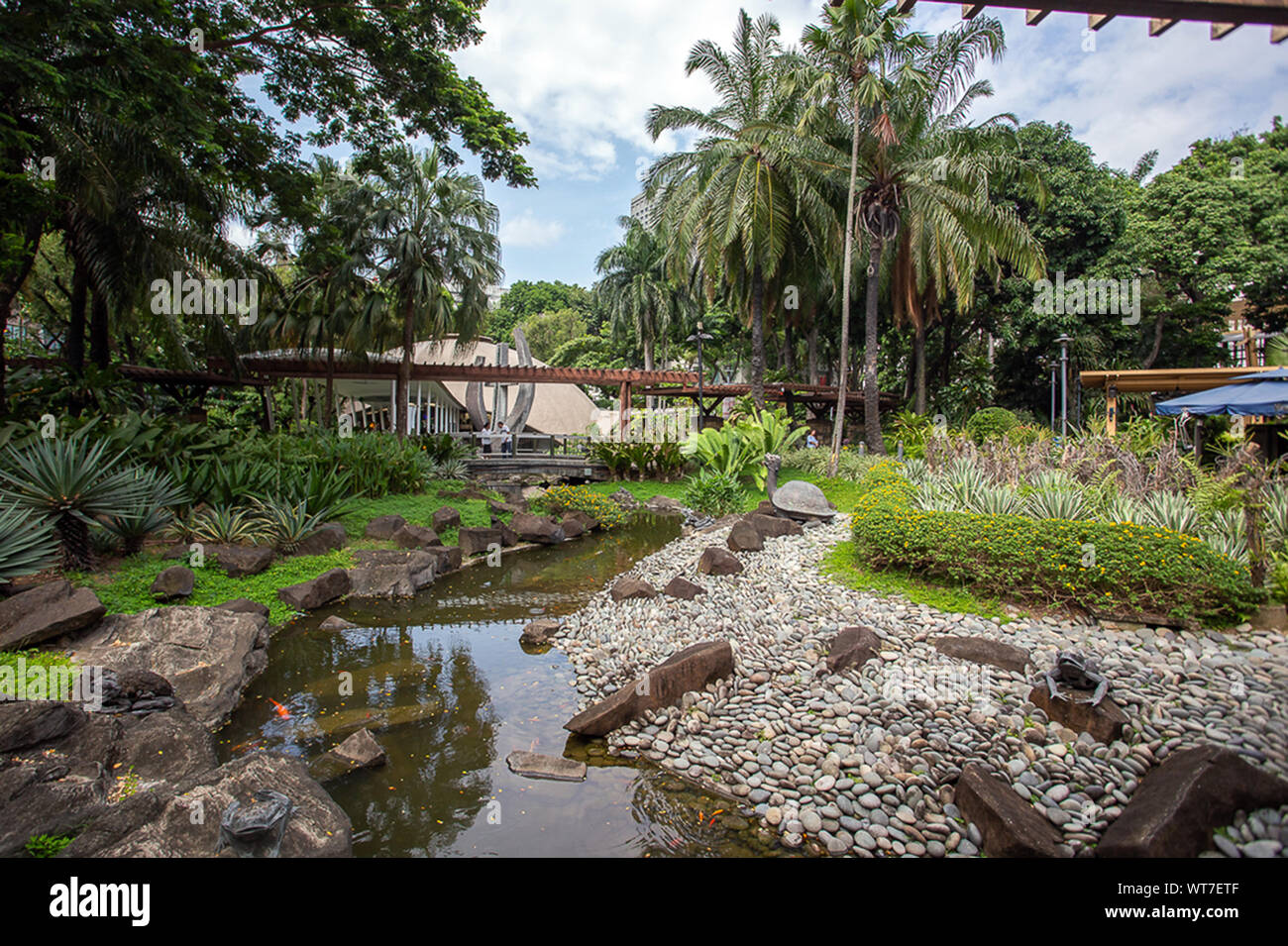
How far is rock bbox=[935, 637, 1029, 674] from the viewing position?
15.8ft

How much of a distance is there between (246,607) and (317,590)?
1.23 m

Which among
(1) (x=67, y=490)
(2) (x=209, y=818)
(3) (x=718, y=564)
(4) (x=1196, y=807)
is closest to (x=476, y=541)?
(3) (x=718, y=564)

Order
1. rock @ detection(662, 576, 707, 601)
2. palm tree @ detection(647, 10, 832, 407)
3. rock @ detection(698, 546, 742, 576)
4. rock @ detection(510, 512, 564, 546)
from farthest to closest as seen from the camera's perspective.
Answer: palm tree @ detection(647, 10, 832, 407) < rock @ detection(510, 512, 564, 546) < rock @ detection(698, 546, 742, 576) < rock @ detection(662, 576, 707, 601)

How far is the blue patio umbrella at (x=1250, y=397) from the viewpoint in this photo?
1206cm

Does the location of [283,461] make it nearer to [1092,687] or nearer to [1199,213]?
[1092,687]

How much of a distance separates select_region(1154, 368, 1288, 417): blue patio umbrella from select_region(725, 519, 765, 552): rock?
9388 mm

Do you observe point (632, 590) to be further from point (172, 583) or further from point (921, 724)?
point (172, 583)

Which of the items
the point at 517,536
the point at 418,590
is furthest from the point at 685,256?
the point at 418,590

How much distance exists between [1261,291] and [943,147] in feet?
43.1

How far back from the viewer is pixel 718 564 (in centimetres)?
884

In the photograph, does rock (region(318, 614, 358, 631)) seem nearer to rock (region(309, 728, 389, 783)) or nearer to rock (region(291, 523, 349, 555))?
rock (region(291, 523, 349, 555))

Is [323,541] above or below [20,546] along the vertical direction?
below

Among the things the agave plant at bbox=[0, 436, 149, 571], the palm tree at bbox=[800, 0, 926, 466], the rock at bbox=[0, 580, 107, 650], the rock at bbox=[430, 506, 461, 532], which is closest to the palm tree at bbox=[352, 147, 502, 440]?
the rock at bbox=[430, 506, 461, 532]

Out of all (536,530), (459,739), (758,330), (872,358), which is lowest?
(459,739)
